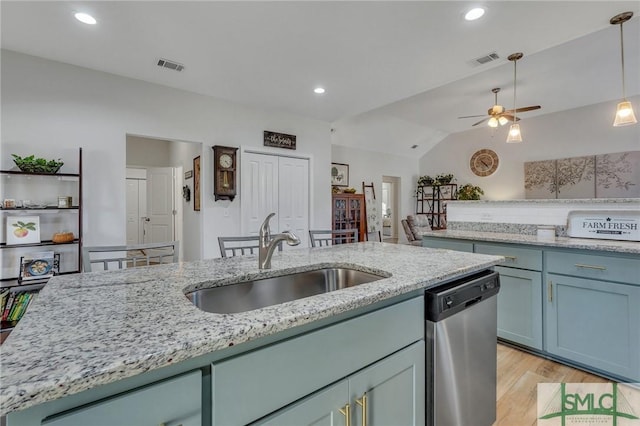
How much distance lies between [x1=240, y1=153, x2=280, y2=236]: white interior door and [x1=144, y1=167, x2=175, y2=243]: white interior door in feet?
8.09

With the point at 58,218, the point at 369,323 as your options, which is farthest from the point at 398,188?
the point at 369,323

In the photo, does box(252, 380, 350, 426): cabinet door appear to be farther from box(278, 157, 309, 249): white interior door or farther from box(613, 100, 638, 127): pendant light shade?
box(278, 157, 309, 249): white interior door

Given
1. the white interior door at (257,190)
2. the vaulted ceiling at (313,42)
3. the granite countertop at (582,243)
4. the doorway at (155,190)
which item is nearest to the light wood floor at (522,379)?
the granite countertop at (582,243)

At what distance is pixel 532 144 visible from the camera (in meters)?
6.93

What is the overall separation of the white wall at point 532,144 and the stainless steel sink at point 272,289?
7.04 meters

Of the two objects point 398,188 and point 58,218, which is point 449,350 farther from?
point 398,188

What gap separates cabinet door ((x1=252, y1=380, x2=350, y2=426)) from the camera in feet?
2.63

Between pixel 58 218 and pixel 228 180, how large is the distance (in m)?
1.81

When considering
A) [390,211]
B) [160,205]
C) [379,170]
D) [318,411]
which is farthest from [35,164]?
[390,211]

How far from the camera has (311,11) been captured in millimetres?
Answer: 2250

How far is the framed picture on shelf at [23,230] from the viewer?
8.92 feet

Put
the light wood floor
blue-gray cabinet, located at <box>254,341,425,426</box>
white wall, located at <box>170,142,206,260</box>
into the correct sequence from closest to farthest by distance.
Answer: blue-gray cabinet, located at <box>254,341,425,426</box>, the light wood floor, white wall, located at <box>170,142,206,260</box>

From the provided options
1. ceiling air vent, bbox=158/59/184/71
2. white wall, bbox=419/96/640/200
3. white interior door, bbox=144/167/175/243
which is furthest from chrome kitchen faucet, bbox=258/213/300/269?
white wall, bbox=419/96/640/200

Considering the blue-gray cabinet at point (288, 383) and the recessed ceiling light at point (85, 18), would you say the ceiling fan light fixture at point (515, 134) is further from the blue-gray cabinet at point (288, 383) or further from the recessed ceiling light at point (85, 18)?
the recessed ceiling light at point (85, 18)
